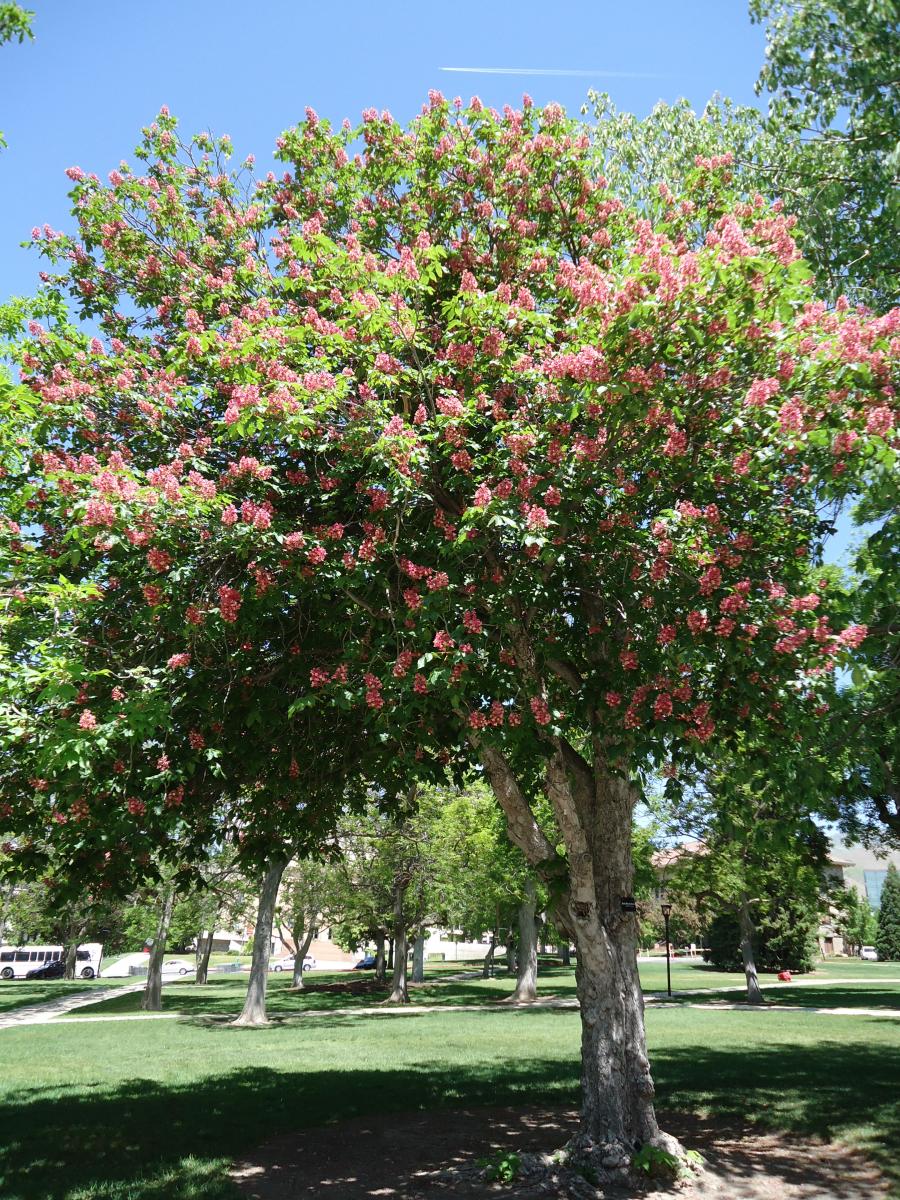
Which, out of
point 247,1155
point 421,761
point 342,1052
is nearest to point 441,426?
point 421,761

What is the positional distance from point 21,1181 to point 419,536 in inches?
271

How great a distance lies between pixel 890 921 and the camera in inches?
2862

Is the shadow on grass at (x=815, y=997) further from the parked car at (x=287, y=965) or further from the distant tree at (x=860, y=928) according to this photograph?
the parked car at (x=287, y=965)

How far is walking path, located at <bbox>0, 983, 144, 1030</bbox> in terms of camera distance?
24.4 meters

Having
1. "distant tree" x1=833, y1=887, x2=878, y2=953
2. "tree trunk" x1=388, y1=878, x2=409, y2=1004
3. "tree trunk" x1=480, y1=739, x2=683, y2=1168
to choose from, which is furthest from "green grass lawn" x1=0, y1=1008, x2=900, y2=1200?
"distant tree" x1=833, y1=887, x2=878, y2=953

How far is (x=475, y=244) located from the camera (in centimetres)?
909

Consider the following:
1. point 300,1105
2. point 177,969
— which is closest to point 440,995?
point 300,1105

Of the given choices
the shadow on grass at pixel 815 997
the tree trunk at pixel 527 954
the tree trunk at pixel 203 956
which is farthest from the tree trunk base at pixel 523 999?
the tree trunk at pixel 203 956

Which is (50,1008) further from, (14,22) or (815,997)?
(14,22)

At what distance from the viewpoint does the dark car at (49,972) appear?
177 feet

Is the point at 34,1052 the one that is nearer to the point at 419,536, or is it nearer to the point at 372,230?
the point at 419,536

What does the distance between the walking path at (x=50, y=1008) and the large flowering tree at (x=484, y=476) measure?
20587 mm

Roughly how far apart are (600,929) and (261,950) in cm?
1709

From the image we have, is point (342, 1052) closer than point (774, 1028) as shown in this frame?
Yes
